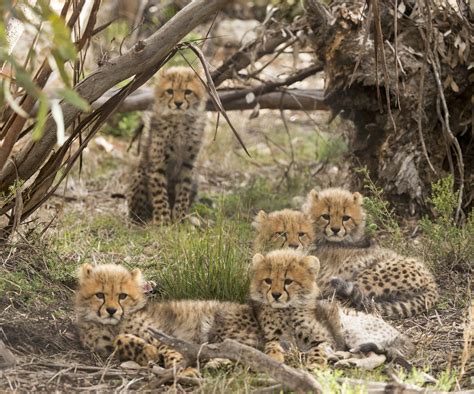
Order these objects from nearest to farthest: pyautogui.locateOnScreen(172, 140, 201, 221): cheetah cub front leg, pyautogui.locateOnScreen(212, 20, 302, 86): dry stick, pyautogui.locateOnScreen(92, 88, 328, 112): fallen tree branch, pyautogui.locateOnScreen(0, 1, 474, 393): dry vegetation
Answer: pyautogui.locateOnScreen(0, 1, 474, 393): dry vegetation → pyautogui.locateOnScreen(212, 20, 302, 86): dry stick → pyautogui.locateOnScreen(172, 140, 201, 221): cheetah cub front leg → pyautogui.locateOnScreen(92, 88, 328, 112): fallen tree branch

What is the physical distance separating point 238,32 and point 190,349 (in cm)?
841

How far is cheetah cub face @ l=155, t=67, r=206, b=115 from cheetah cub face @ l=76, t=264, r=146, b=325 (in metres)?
3.20

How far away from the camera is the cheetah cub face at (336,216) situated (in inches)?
231

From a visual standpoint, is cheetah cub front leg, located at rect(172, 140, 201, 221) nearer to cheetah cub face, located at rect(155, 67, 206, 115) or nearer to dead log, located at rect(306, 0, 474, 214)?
cheetah cub face, located at rect(155, 67, 206, 115)

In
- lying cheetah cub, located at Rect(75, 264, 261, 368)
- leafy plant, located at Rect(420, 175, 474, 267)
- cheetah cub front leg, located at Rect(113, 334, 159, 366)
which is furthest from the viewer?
leafy plant, located at Rect(420, 175, 474, 267)

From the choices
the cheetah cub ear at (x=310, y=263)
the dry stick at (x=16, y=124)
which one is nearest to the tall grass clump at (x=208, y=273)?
the cheetah cub ear at (x=310, y=263)

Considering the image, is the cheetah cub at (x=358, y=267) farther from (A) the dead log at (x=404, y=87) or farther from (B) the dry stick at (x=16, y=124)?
(B) the dry stick at (x=16, y=124)

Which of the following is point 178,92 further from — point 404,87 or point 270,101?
point 404,87

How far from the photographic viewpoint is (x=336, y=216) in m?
5.87

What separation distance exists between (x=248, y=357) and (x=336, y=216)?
2.20 metres

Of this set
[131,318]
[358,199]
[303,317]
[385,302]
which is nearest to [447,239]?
[358,199]

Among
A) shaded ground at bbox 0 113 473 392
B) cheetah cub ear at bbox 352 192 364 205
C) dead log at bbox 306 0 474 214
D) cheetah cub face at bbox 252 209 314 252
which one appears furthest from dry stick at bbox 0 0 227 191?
dead log at bbox 306 0 474 214

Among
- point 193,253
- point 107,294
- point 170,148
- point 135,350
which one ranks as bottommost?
point 135,350

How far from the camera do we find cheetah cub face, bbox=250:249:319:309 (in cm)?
450
